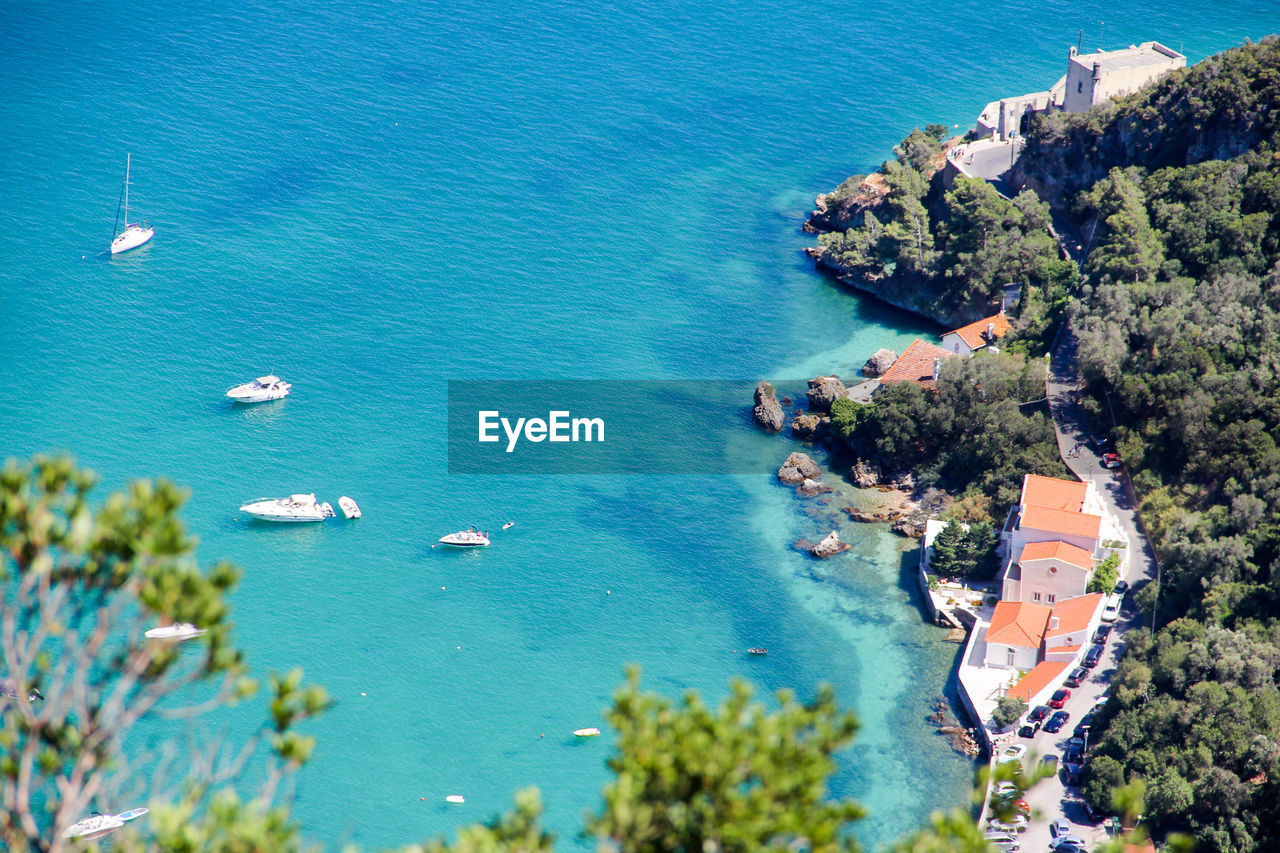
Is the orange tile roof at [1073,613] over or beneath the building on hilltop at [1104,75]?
beneath

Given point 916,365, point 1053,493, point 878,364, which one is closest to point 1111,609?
point 1053,493

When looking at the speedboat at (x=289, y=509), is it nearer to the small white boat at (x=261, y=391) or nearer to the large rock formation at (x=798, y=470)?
the small white boat at (x=261, y=391)

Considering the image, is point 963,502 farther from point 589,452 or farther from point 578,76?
point 578,76

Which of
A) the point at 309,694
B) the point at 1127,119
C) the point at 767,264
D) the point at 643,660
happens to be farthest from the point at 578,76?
the point at 309,694

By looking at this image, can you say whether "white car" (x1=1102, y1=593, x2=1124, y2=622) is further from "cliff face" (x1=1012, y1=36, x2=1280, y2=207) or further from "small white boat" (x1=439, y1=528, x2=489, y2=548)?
"cliff face" (x1=1012, y1=36, x2=1280, y2=207)

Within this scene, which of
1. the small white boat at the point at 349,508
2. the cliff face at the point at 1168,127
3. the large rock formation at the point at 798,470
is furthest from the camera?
the cliff face at the point at 1168,127

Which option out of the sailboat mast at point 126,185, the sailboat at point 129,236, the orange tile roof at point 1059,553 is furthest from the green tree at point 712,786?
the sailboat mast at point 126,185

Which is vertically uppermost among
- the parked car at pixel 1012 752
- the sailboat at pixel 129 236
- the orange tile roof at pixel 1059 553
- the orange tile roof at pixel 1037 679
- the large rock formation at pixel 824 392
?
the sailboat at pixel 129 236
